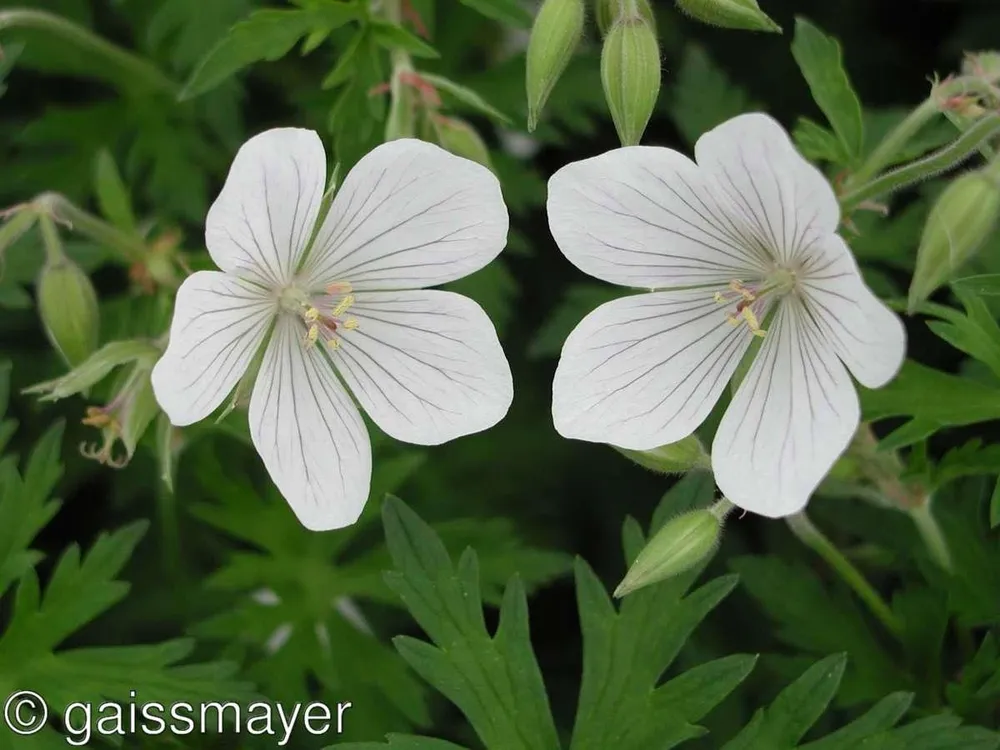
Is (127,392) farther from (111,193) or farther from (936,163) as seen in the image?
(936,163)

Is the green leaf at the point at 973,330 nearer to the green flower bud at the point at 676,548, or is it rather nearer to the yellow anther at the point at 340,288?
the green flower bud at the point at 676,548

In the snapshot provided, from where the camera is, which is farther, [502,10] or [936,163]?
[502,10]

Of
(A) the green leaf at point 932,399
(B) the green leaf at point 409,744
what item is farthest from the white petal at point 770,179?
(B) the green leaf at point 409,744

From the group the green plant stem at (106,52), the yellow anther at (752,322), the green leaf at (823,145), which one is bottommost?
the yellow anther at (752,322)

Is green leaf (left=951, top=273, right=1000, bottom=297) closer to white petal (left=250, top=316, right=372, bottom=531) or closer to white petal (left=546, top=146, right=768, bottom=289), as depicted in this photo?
white petal (left=546, top=146, right=768, bottom=289)

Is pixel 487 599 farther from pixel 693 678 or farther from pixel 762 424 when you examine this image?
pixel 762 424

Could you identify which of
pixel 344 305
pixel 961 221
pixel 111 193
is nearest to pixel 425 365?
pixel 344 305
